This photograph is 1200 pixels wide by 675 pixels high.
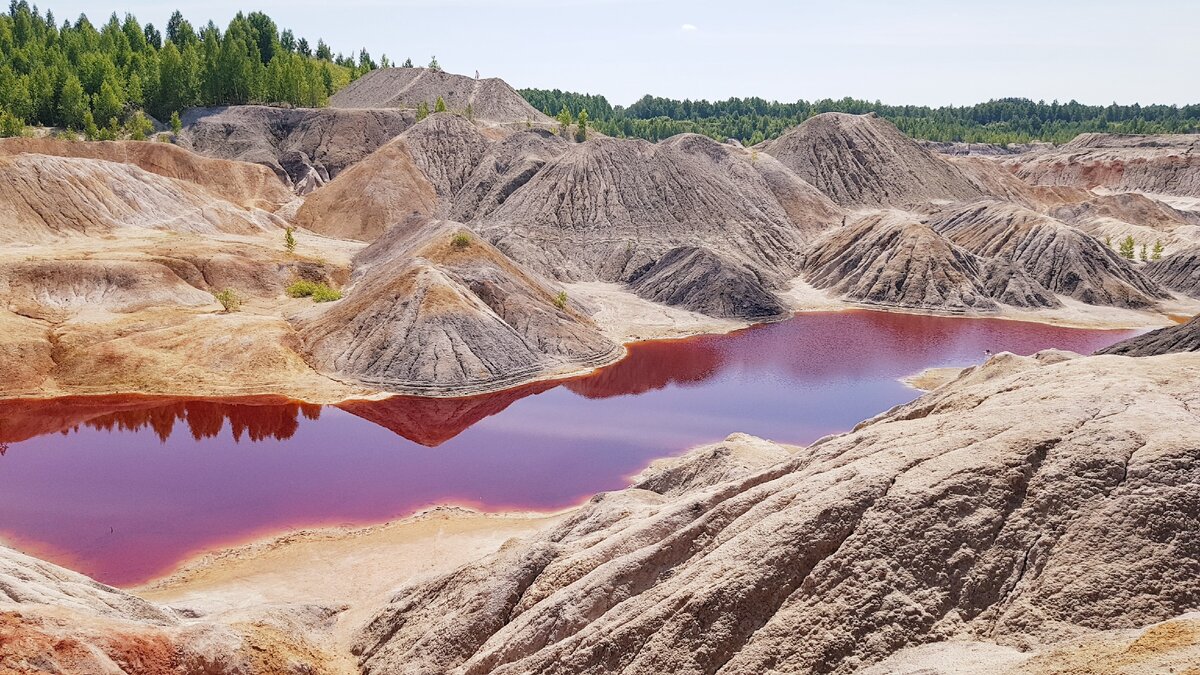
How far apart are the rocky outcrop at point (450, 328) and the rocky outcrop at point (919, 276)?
31.8m

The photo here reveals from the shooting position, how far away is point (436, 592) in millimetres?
21297

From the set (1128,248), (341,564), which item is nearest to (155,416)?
(341,564)

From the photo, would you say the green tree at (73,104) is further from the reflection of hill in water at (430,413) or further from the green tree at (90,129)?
the reflection of hill in water at (430,413)

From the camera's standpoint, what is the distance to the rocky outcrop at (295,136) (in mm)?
108250

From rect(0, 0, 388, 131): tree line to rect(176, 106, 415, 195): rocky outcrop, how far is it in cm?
561

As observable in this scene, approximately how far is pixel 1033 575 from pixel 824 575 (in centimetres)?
341

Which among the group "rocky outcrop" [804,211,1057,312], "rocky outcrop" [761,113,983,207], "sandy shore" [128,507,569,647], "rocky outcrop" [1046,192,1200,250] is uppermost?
"rocky outcrop" [761,113,983,207]

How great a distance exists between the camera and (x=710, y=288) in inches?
2820

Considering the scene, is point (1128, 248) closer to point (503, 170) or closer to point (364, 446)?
point (503, 170)

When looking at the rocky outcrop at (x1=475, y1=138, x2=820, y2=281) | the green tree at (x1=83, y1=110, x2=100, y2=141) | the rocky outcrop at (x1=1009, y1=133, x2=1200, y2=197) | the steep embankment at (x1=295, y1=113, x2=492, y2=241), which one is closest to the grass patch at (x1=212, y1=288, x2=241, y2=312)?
the rocky outcrop at (x1=475, y1=138, x2=820, y2=281)

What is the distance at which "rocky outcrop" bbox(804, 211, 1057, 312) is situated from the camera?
75.1 metres

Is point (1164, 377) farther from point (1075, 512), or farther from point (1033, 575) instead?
point (1033, 575)

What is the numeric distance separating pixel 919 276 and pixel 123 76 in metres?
109

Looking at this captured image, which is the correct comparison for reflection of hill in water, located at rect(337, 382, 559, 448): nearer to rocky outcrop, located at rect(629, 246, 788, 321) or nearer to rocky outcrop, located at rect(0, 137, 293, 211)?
rocky outcrop, located at rect(629, 246, 788, 321)
